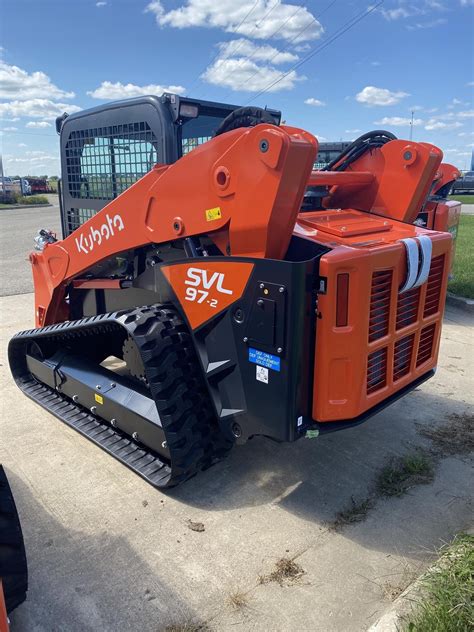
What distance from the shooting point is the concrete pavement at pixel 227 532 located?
2.20 m

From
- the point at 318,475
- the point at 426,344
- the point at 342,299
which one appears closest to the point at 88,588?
the point at 318,475

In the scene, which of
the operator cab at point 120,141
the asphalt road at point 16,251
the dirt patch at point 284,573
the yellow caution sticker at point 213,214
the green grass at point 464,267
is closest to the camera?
the dirt patch at point 284,573

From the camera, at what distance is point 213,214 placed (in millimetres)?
2662

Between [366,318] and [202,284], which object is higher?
[202,284]

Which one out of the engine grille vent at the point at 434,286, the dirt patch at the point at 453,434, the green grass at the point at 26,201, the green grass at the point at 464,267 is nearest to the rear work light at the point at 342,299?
the engine grille vent at the point at 434,286

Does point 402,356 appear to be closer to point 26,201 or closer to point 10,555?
point 10,555

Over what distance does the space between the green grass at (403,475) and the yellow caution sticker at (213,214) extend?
70.3 inches

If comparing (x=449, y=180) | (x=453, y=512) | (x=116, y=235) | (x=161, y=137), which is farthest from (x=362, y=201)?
(x=449, y=180)

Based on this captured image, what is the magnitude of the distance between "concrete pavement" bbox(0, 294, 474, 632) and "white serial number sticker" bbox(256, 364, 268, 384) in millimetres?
776

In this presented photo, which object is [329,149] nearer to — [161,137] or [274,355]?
[161,137]

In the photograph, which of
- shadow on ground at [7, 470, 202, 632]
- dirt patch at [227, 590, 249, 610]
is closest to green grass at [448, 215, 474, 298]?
dirt patch at [227, 590, 249, 610]

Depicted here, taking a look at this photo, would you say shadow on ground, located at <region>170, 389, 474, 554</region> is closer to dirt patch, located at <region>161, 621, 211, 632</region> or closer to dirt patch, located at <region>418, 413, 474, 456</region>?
dirt patch, located at <region>418, 413, 474, 456</region>

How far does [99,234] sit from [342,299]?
173 centimetres

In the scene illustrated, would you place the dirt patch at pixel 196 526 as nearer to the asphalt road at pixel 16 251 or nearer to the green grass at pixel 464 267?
the green grass at pixel 464 267
